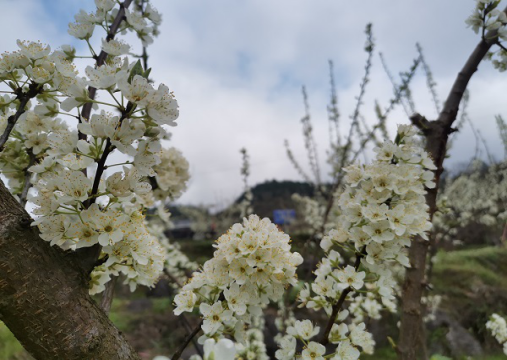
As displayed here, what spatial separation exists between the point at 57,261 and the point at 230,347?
1.89 feet

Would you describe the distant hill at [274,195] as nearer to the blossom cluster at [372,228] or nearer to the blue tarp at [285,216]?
the blue tarp at [285,216]

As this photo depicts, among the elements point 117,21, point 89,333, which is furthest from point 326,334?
point 117,21

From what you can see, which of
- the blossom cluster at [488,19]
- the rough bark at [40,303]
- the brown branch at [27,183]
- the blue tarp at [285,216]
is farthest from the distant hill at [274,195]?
the rough bark at [40,303]

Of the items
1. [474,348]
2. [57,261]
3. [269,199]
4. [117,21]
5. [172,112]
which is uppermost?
[269,199]

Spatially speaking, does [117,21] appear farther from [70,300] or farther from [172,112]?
[70,300]

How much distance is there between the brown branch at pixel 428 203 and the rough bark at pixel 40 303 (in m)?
1.43

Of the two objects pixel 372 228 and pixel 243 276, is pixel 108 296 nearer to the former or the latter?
pixel 243 276

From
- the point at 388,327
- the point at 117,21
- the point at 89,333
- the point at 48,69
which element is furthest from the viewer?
the point at 388,327

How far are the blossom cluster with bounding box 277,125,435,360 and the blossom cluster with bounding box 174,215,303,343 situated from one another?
0.88 ft

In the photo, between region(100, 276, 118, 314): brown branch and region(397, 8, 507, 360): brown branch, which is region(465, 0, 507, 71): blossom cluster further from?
region(100, 276, 118, 314): brown branch

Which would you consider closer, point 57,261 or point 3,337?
point 57,261

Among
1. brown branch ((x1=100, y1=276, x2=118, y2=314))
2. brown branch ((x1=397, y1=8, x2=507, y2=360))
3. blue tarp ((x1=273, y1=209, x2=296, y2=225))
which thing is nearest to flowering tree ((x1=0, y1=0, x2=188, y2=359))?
brown branch ((x1=100, y1=276, x2=118, y2=314))

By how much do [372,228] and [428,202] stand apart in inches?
27.4

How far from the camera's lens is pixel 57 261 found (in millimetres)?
920
